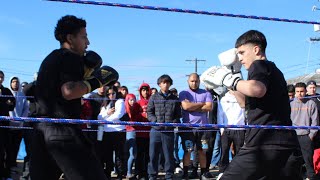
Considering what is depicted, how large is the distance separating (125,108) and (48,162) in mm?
4339

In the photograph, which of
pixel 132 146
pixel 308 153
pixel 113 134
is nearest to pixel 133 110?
pixel 113 134

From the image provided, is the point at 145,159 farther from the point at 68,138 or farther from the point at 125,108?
the point at 68,138

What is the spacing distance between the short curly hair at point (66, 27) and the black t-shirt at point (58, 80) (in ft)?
0.67

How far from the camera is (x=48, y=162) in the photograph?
2.90 metres

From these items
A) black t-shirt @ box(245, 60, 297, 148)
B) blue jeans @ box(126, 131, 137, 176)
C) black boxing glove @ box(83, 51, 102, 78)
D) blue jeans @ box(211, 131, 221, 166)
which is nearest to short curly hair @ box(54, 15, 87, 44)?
black boxing glove @ box(83, 51, 102, 78)

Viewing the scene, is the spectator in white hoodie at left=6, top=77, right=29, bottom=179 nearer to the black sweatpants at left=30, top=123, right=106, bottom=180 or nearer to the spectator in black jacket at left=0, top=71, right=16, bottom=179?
the spectator in black jacket at left=0, top=71, right=16, bottom=179

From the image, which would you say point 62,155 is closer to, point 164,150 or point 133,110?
point 164,150

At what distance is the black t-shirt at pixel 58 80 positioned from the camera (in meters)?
2.93

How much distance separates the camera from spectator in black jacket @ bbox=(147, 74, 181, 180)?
6.68 metres

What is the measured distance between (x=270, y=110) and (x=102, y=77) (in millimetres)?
1194

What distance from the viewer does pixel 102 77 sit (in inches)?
122

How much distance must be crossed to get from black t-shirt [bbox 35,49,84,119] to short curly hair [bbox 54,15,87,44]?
0.20m

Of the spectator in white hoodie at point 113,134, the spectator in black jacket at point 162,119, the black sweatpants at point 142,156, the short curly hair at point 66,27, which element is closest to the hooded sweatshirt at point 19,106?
the spectator in white hoodie at point 113,134

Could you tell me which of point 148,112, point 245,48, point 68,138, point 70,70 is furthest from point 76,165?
point 148,112
